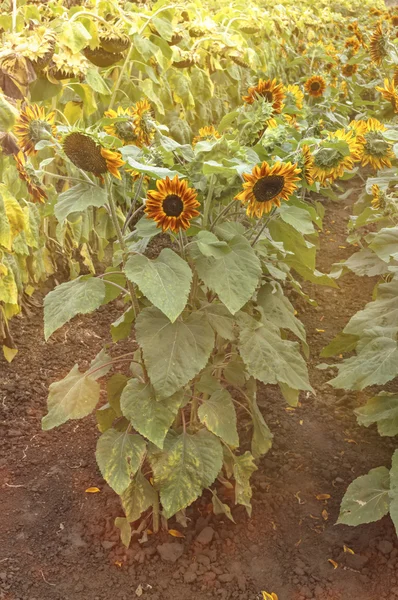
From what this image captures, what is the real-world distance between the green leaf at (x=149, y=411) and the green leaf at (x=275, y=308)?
44 centimetres

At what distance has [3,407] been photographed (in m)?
2.92

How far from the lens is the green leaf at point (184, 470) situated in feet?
6.36

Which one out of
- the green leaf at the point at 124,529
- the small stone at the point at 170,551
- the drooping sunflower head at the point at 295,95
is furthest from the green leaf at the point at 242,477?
the drooping sunflower head at the point at 295,95

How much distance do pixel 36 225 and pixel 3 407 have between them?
90 centimetres

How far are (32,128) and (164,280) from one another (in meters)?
0.55

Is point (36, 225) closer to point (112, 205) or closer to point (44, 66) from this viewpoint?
point (44, 66)

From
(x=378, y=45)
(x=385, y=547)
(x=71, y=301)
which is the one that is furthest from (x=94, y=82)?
(x=385, y=547)

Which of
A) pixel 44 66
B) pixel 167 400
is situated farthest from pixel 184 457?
pixel 44 66

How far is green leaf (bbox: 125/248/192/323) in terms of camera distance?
5.35 feet

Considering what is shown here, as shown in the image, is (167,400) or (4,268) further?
(4,268)

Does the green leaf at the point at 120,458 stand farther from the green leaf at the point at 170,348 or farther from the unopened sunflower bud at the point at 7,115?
the unopened sunflower bud at the point at 7,115

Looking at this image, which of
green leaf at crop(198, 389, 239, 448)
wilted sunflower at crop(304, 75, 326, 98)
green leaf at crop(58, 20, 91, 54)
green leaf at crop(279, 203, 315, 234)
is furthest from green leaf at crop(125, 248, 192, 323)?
wilted sunflower at crop(304, 75, 326, 98)

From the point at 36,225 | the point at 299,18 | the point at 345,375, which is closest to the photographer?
the point at 345,375

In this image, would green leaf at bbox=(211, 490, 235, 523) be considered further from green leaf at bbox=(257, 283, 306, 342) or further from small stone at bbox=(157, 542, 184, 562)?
green leaf at bbox=(257, 283, 306, 342)
